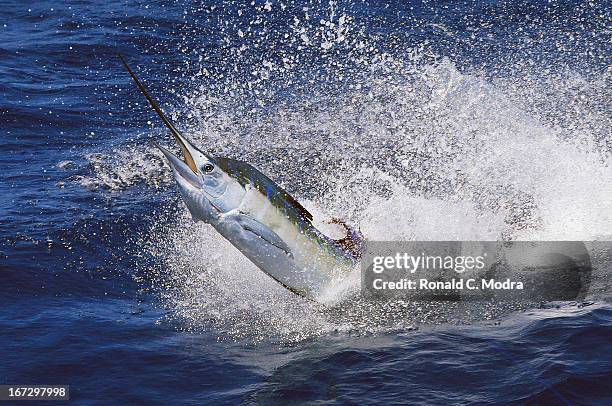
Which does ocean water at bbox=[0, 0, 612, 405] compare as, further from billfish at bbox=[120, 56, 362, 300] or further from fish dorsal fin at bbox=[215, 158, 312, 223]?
fish dorsal fin at bbox=[215, 158, 312, 223]

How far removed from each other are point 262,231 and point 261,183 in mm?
409

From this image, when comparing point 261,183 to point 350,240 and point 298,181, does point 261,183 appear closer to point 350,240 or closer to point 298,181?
point 350,240

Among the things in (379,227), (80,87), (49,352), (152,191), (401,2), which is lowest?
(49,352)

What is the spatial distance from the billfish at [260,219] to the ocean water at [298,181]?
66 centimetres

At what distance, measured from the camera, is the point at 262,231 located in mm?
7645

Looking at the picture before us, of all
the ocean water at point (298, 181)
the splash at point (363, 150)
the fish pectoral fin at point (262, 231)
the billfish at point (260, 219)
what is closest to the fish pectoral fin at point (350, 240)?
the billfish at point (260, 219)

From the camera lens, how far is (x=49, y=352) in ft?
27.4

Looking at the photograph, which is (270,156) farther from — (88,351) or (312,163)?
(88,351)

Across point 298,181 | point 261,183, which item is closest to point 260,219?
point 261,183

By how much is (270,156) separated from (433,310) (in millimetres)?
5569

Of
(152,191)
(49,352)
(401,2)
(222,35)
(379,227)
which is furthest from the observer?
(401,2)

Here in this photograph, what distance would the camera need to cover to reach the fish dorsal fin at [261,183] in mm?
7473

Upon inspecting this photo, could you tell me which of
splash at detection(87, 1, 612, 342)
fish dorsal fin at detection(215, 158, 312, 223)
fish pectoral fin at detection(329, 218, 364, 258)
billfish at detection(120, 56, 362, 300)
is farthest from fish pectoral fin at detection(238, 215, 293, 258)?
splash at detection(87, 1, 612, 342)

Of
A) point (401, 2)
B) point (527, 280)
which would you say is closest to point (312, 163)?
point (527, 280)
